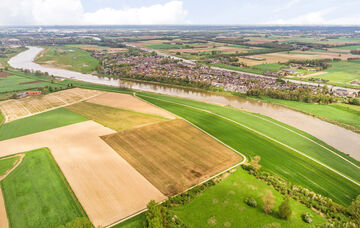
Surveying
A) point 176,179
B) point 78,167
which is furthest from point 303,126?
point 78,167

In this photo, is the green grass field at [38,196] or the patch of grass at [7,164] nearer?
the green grass field at [38,196]

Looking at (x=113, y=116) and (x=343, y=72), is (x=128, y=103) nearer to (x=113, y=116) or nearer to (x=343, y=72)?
(x=113, y=116)

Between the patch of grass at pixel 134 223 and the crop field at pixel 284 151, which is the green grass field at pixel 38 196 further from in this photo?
the crop field at pixel 284 151

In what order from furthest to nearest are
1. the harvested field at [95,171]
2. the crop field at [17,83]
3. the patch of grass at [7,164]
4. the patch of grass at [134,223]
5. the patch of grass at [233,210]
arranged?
the crop field at [17,83] < the patch of grass at [7,164] < the harvested field at [95,171] < the patch of grass at [233,210] < the patch of grass at [134,223]

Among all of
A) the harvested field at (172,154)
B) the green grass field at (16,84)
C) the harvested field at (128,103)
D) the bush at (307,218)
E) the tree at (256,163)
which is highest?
the green grass field at (16,84)

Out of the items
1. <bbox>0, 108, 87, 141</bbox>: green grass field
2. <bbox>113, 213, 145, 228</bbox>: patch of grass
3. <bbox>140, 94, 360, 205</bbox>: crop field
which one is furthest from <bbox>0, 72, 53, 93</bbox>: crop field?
<bbox>113, 213, 145, 228</bbox>: patch of grass

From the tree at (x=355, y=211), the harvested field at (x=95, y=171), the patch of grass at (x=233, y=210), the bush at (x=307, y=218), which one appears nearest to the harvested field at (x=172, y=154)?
the harvested field at (x=95, y=171)

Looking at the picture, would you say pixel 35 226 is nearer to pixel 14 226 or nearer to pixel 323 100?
pixel 14 226
